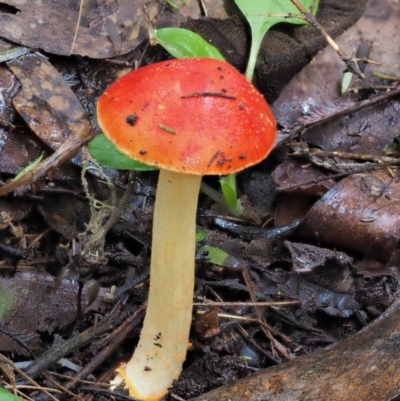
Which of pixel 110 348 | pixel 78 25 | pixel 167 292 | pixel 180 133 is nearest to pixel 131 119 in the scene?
pixel 180 133

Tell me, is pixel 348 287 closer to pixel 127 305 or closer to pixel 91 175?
pixel 127 305

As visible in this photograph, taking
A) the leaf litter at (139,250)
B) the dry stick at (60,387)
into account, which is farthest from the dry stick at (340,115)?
the dry stick at (60,387)

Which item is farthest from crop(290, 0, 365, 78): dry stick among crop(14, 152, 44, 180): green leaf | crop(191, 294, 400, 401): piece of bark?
crop(14, 152, 44, 180): green leaf

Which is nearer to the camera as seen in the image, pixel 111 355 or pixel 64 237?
pixel 111 355

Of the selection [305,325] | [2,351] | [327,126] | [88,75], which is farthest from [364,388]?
[88,75]

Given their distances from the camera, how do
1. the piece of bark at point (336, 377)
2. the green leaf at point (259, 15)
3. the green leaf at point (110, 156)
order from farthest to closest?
the green leaf at point (259, 15), the green leaf at point (110, 156), the piece of bark at point (336, 377)

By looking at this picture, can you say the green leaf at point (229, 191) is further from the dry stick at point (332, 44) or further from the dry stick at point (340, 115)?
the dry stick at point (332, 44)

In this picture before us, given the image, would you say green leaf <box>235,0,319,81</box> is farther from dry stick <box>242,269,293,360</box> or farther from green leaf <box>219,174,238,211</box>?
dry stick <box>242,269,293,360</box>
